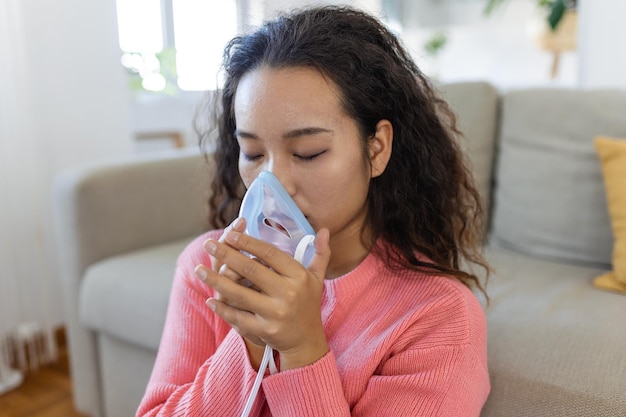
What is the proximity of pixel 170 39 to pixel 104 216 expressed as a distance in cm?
190

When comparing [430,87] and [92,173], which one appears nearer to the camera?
[430,87]

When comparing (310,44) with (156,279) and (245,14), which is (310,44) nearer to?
(245,14)

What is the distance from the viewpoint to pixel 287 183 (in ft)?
2.40

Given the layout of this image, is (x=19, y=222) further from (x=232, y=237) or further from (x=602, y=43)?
(x=602, y=43)

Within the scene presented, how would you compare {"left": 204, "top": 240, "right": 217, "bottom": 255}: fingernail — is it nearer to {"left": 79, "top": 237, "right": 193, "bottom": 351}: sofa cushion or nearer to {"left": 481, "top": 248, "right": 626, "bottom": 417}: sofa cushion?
{"left": 481, "top": 248, "right": 626, "bottom": 417}: sofa cushion

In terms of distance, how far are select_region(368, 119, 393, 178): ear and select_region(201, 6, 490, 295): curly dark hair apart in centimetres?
1

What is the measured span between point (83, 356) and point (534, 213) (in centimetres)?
116

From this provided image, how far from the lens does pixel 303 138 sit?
725 mm

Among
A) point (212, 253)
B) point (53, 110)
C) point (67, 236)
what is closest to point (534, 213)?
point (212, 253)

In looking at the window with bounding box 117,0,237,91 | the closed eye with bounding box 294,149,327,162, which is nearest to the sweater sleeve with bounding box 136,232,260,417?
the closed eye with bounding box 294,149,327,162

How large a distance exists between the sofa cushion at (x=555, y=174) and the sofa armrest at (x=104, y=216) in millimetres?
734

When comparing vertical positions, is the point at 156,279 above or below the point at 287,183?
below

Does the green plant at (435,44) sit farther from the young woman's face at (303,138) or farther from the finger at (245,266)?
the finger at (245,266)

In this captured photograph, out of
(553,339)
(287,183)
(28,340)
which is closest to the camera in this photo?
(287,183)
